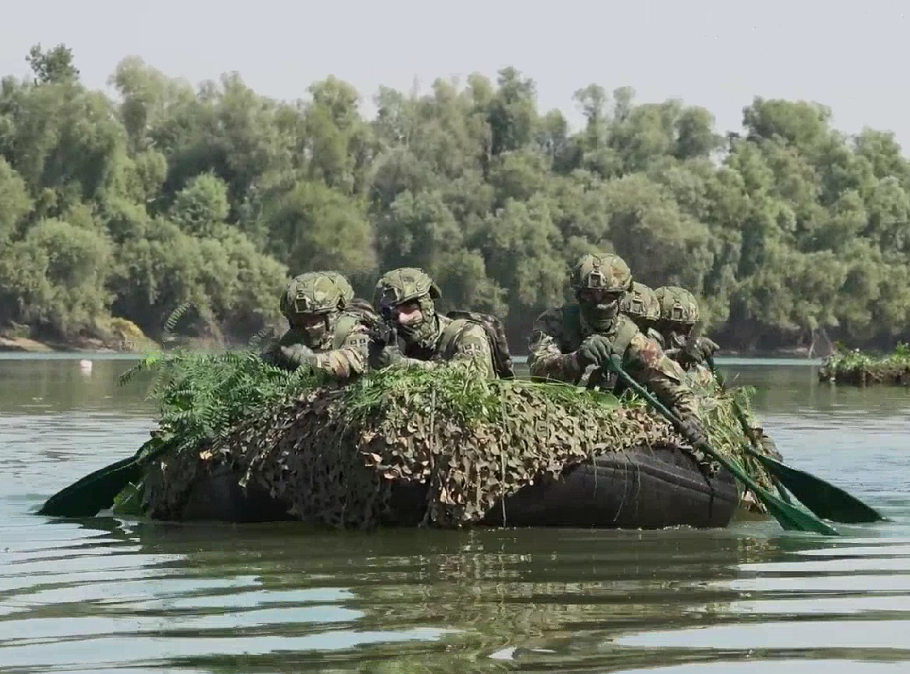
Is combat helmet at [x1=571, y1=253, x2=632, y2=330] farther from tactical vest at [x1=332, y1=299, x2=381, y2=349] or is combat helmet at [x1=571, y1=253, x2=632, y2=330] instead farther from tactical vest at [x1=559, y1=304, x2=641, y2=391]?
tactical vest at [x1=332, y1=299, x2=381, y2=349]

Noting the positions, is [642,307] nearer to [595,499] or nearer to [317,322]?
[317,322]

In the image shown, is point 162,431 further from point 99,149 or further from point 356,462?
point 99,149

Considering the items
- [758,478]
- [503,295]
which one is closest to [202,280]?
[503,295]

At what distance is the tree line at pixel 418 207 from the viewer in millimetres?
95750

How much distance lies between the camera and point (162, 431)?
14578mm

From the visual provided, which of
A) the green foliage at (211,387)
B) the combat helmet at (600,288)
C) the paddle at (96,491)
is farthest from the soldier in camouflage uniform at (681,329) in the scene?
the paddle at (96,491)

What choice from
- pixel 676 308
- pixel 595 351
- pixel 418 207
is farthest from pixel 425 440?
pixel 418 207

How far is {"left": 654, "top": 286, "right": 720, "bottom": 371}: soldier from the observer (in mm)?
17656

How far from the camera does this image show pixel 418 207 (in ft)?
323

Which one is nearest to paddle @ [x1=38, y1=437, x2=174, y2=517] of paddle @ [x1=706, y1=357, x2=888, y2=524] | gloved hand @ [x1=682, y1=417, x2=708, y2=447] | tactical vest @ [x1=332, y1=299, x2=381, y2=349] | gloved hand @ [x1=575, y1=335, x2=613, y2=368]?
tactical vest @ [x1=332, y1=299, x2=381, y2=349]

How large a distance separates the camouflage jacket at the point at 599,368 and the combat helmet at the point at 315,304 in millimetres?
1350

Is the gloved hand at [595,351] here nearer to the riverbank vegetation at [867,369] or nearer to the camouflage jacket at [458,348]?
the camouflage jacket at [458,348]

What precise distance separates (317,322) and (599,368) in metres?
1.91

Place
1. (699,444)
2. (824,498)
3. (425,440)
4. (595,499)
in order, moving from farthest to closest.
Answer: (824,498) < (699,444) < (595,499) < (425,440)
